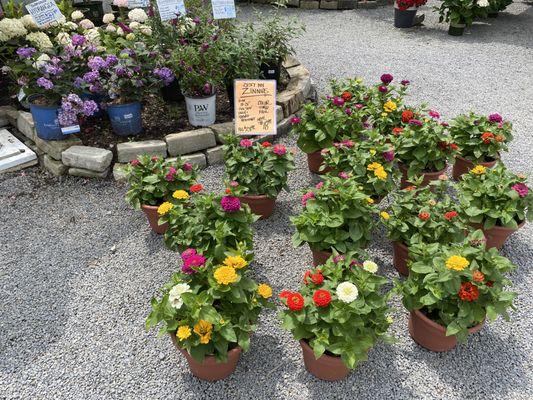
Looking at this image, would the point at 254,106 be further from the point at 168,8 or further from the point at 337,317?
the point at 337,317

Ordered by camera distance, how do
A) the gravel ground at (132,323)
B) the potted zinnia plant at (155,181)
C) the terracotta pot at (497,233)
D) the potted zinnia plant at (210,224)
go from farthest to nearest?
the potted zinnia plant at (155,181) → the terracotta pot at (497,233) → the potted zinnia plant at (210,224) → the gravel ground at (132,323)

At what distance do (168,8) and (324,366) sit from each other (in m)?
3.09

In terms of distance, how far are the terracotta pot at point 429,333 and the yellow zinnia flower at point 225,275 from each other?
937mm

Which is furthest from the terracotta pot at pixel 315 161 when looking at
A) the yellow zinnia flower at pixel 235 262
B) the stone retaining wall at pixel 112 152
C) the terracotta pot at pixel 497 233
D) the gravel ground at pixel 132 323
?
the yellow zinnia flower at pixel 235 262

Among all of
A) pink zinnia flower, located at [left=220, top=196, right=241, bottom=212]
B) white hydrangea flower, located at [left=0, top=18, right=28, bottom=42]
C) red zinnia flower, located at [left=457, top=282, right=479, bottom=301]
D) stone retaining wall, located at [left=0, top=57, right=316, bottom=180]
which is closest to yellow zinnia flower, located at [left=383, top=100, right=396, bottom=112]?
stone retaining wall, located at [left=0, top=57, right=316, bottom=180]

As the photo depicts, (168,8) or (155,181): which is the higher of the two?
(168,8)

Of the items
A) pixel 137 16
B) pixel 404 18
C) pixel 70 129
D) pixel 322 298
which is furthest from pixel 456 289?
pixel 404 18

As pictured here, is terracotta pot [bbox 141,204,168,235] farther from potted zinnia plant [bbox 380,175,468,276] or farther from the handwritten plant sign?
potted zinnia plant [bbox 380,175,468,276]

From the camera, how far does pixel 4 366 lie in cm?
219

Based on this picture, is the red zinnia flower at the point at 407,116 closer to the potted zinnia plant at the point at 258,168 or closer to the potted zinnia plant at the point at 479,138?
the potted zinnia plant at the point at 479,138

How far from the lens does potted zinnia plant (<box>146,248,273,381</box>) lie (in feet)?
6.08

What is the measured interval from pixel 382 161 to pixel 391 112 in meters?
0.82

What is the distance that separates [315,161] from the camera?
3504 millimetres

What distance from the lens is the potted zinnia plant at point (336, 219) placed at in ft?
7.67
